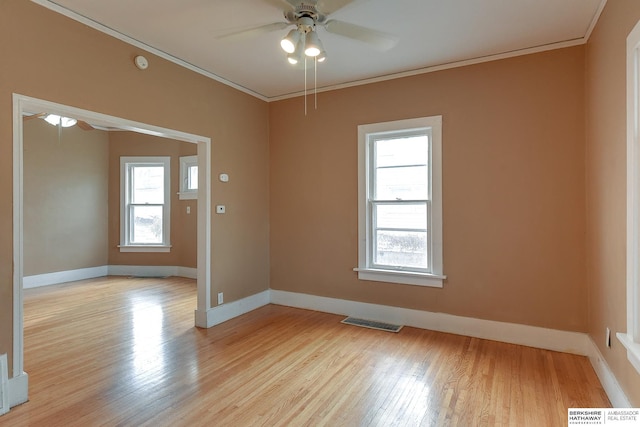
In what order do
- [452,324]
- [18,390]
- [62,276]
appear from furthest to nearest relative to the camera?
1. [62,276]
2. [452,324]
3. [18,390]

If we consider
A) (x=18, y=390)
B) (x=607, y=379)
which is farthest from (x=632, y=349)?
(x=18, y=390)

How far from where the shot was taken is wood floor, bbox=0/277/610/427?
212 centimetres

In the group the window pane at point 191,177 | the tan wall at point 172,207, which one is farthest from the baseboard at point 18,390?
the window pane at point 191,177

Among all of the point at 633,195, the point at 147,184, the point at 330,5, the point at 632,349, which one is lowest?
the point at 632,349

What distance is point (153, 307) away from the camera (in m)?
4.41

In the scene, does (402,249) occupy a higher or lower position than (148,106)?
lower

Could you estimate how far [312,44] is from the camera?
2.27m

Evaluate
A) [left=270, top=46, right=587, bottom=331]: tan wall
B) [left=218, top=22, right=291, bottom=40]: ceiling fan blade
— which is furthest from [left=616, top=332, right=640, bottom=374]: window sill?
[left=218, top=22, right=291, bottom=40]: ceiling fan blade

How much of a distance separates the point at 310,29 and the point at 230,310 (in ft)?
10.0

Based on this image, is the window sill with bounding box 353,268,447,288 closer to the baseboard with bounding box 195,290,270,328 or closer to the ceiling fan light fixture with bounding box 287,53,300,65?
the baseboard with bounding box 195,290,270,328

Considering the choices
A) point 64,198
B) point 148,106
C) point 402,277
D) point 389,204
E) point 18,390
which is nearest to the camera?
point 18,390

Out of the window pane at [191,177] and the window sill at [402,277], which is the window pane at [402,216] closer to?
the window sill at [402,277]

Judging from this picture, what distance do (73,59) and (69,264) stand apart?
4702 millimetres

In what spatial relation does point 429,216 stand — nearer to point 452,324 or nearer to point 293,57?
point 452,324
